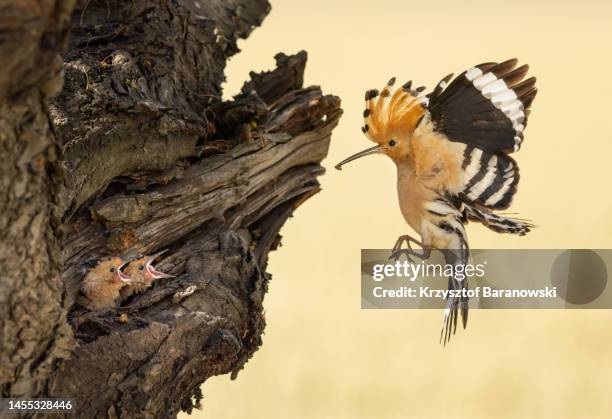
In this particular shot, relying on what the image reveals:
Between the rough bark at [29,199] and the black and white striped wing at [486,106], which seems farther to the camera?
the black and white striped wing at [486,106]

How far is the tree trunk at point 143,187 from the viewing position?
2.43 m

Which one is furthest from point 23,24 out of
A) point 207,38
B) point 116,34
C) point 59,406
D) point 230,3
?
point 230,3

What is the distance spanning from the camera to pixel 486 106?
339cm

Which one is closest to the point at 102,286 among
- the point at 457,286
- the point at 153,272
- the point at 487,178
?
the point at 153,272

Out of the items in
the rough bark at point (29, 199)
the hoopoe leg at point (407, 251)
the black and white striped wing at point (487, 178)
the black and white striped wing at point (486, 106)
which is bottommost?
the rough bark at point (29, 199)

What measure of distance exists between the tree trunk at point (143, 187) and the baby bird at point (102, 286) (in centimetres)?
4

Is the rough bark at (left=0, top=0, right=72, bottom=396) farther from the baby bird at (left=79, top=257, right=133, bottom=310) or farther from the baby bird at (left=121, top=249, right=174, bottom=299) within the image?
the baby bird at (left=121, top=249, right=174, bottom=299)

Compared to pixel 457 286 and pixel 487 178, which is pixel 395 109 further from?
pixel 457 286

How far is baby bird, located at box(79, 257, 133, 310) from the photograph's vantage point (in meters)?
3.37

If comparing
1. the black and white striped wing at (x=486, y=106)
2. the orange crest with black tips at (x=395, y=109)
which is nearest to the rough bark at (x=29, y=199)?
the orange crest with black tips at (x=395, y=109)

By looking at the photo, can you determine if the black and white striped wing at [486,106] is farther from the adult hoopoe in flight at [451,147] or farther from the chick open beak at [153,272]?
the chick open beak at [153,272]

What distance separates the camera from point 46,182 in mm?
2465

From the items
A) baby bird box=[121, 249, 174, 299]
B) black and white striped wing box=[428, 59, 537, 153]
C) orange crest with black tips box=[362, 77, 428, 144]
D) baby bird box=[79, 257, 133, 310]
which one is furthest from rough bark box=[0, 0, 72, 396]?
black and white striped wing box=[428, 59, 537, 153]

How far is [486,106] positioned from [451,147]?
19 centimetres
